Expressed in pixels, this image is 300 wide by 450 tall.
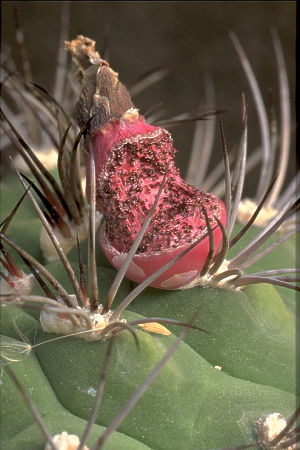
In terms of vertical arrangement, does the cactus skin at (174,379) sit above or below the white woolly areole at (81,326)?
below

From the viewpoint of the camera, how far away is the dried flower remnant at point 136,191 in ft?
2.09

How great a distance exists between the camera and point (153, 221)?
2.11 ft

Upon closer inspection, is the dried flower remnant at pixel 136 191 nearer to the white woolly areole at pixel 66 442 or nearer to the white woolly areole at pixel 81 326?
the white woolly areole at pixel 81 326

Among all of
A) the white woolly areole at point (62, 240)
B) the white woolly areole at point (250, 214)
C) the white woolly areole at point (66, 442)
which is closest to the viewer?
the white woolly areole at point (66, 442)

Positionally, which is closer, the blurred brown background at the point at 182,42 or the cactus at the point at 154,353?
the cactus at the point at 154,353

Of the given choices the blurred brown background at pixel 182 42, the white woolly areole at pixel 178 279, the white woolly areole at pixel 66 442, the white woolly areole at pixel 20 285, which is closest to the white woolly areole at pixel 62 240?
the white woolly areole at pixel 20 285

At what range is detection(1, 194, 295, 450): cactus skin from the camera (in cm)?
58

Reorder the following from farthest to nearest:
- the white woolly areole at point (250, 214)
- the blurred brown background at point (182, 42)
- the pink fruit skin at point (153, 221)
A: 1. the blurred brown background at point (182, 42)
2. the white woolly areole at point (250, 214)
3. the pink fruit skin at point (153, 221)

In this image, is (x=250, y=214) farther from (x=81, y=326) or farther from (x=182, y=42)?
(x=182, y=42)

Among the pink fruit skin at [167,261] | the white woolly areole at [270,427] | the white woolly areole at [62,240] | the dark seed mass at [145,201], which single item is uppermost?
the dark seed mass at [145,201]

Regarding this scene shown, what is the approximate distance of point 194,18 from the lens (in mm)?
2164

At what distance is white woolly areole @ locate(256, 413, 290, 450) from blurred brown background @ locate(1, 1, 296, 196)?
1.56 m

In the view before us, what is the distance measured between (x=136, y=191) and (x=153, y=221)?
0.03 metres

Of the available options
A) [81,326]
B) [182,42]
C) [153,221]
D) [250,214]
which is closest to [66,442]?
[81,326]
